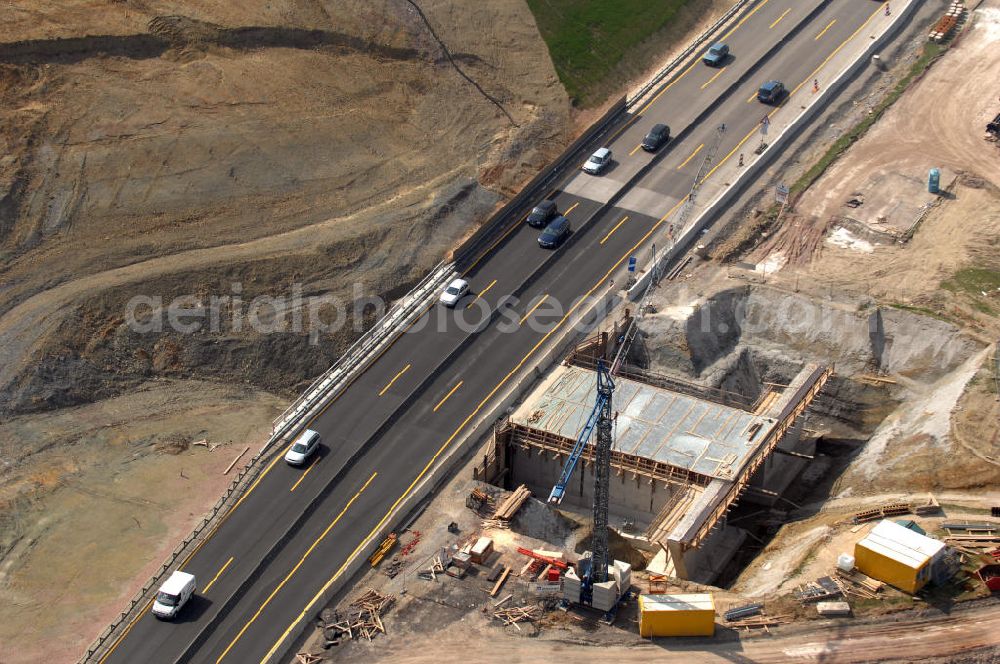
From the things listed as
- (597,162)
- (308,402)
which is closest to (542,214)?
(597,162)

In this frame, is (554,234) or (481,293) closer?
(481,293)

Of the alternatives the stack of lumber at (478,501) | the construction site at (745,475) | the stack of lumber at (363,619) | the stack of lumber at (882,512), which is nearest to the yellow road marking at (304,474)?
the construction site at (745,475)

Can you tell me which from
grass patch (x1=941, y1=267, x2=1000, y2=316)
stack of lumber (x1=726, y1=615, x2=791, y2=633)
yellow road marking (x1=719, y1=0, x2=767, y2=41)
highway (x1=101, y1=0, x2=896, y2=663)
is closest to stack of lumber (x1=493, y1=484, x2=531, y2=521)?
highway (x1=101, y1=0, x2=896, y2=663)

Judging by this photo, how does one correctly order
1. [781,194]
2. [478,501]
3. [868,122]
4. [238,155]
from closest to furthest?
[478,501]
[781,194]
[238,155]
[868,122]

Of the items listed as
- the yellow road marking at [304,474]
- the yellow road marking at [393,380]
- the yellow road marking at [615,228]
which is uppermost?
the yellow road marking at [615,228]

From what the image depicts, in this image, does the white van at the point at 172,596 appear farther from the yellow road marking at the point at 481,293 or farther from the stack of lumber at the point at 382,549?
the yellow road marking at the point at 481,293

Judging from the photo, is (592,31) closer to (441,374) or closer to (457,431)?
(441,374)
